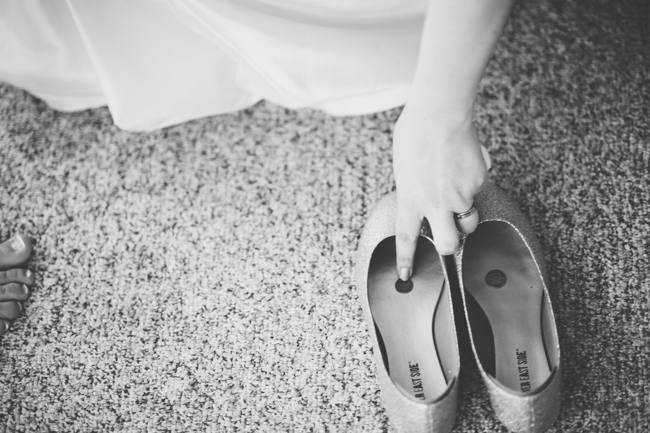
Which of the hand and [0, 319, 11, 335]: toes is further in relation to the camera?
[0, 319, 11, 335]: toes

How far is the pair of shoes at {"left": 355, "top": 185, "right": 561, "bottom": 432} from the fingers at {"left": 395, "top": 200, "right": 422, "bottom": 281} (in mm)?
47

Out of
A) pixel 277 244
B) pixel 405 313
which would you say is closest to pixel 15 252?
pixel 277 244

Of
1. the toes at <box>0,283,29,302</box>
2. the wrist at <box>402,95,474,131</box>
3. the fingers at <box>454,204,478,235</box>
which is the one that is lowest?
the toes at <box>0,283,29,302</box>

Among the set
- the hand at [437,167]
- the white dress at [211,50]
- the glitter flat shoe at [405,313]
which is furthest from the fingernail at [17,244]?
the hand at [437,167]

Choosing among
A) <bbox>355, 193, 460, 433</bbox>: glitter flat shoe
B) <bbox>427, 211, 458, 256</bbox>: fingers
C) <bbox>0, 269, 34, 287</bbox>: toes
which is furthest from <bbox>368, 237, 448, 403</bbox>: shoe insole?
<bbox>0, 269, 34, 287</bbox>: toes

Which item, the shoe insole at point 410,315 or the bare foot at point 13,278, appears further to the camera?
the bare foot at point 13,278

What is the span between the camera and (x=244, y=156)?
104cm

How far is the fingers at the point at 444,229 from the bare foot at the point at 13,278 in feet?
2.54

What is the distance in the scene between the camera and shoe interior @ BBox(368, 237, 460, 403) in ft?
2.67

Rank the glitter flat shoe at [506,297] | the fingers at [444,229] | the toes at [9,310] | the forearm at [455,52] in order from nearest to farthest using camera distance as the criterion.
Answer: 1. the forearm at [455,52]
2. the fingers at [444,229]
3. the glitter flat shoe at [506,297]
4. the toes at [9,310]

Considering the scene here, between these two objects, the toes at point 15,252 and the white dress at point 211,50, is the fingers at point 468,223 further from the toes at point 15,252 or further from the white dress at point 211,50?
the toes at point 15,252

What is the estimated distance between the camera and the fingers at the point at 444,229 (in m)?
0.68

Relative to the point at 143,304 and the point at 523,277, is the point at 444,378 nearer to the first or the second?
the point at 523,277

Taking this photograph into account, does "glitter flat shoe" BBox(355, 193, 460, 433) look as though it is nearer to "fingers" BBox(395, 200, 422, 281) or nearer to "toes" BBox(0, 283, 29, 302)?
"fingers" BBox(395, 200, 422, 281)
